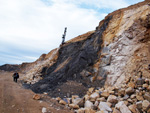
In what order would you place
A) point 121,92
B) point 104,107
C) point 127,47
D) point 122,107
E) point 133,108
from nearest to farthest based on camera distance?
point 133,108 < point 122,107 < point 104,107 < point 121,92 < point 127,47

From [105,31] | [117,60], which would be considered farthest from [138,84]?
[105,31]

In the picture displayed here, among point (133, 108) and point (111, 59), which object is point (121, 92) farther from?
point (111, 59)

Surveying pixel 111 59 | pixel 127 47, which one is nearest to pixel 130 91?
pixel 111 59

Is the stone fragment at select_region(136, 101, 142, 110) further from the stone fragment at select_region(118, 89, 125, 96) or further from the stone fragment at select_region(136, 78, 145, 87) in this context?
the stone fragment at select_region(136, 78, 145, 87)

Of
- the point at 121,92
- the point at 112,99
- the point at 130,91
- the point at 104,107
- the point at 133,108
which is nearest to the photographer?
the point at 133,108

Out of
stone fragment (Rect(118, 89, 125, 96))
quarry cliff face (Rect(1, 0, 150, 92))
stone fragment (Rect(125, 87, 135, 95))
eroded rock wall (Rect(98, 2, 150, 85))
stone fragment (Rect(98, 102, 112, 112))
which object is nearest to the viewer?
stone fragment (Rect(98, 102, 112, 112))

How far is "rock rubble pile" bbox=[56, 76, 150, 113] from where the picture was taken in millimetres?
5336

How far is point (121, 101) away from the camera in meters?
5.74

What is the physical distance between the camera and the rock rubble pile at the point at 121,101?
5.34 metres

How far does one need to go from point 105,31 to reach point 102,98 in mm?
7636

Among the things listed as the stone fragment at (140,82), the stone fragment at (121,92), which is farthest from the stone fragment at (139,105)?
the stone fragment at (140,82)

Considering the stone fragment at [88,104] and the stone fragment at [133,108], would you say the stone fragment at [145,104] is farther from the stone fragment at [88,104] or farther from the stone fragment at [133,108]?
the stone fragment at [88,104]

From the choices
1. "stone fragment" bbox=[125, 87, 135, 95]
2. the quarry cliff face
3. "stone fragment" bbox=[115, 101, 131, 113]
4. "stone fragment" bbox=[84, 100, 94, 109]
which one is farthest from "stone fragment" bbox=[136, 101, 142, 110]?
the quarry cliff face

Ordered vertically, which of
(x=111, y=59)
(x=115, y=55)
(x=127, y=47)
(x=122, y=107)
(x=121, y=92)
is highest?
(x=127, y=47)
